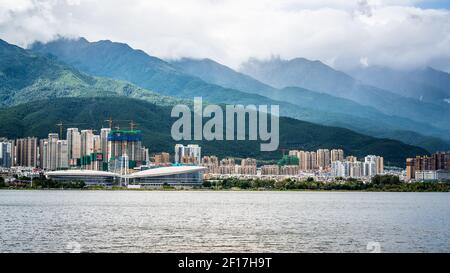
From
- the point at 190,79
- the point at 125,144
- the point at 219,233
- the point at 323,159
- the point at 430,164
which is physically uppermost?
the point at 190,79

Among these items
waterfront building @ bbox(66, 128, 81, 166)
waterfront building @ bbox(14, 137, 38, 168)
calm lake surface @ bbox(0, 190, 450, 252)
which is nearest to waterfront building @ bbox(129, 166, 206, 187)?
waterfront building @ bbox(66, 128, 81, 166)

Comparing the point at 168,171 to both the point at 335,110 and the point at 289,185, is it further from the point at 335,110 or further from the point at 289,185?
the point at 335,110

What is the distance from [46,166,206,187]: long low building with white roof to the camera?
5038cm

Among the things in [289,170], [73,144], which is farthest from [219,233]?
[73,144]

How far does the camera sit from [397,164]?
82500mm

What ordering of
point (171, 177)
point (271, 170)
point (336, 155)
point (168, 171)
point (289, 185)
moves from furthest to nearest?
1. point (336, 155)
2. point (271, 170)
3. point (171, 177)
4. point (168, 171)
5. point (289, 185)

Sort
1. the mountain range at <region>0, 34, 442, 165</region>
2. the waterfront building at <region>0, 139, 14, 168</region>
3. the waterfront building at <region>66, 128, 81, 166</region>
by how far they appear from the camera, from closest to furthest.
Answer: the waterfront building at <region>0, 139, 14, 168</region> < the waterfront building at <region>66, 128, 81, 166</region> < the mountain range at <region>0, 34, 442, 165</region>

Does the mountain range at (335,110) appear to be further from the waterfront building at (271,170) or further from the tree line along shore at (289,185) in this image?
the tree line along shore at (289,185)

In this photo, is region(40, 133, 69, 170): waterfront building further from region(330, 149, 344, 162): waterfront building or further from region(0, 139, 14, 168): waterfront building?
region(330, 149, 344, 162): waterfront building

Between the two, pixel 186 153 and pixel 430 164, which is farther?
pixel 186 153

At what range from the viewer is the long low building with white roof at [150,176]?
50.4m

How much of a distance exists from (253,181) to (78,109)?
36.8m

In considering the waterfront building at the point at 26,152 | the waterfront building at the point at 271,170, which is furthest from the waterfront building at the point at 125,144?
the waterfront building at the point at 271,170

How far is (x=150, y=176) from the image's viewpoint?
51.5 meters
